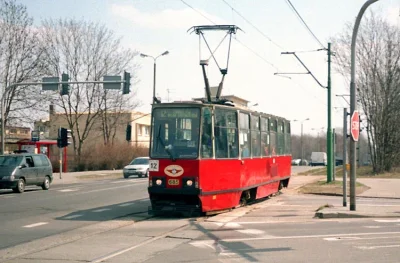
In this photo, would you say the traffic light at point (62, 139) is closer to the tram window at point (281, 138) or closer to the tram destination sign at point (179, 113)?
the tram window at point (281, 138)

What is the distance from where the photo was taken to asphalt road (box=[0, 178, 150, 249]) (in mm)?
13180

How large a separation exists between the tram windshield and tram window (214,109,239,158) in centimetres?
77

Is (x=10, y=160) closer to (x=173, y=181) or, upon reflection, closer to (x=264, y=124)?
(x=264, y=124)

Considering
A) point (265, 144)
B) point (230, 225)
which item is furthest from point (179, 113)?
point (265, 144)

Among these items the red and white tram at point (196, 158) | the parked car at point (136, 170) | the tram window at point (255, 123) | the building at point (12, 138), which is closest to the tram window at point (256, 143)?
the tram window at point (255, 123)

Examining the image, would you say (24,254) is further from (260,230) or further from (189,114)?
(189,114)

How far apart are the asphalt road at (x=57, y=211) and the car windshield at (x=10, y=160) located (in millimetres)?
3569

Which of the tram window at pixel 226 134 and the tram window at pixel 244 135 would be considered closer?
the tram window at pixel 226 134

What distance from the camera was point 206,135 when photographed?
1543 cm

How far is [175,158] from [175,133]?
72 cm

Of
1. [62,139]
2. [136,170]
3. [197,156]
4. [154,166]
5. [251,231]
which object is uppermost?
[62,139]

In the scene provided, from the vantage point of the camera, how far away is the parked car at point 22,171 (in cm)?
2566

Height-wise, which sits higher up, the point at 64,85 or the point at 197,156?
the point at 64,85

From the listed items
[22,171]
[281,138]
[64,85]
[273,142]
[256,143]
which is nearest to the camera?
[256,143]
